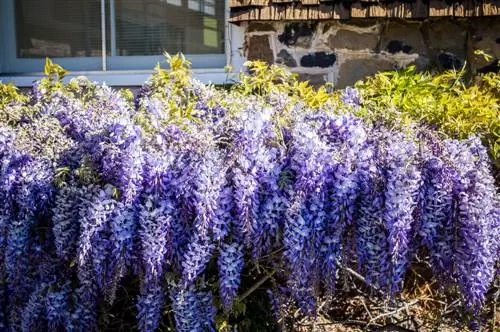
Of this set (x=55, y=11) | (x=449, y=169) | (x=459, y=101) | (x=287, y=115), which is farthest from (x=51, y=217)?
(x=55, y=11)

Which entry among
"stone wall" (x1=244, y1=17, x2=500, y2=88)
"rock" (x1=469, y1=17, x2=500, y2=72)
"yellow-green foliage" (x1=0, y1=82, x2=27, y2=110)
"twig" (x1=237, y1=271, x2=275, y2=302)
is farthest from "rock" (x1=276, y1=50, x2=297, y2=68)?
"twig" (x1=237, y1=271, x2=275, y2=302)

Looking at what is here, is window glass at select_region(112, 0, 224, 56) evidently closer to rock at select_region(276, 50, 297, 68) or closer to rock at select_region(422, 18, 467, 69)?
rock at select_region(276, 50, 297, 68)

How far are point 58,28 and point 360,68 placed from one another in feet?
8.92

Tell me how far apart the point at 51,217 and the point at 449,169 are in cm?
150

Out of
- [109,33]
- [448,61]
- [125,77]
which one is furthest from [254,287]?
[109,33]

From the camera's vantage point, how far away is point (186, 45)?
5031mm

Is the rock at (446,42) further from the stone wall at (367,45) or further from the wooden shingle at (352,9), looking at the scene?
the wooden shingle at (352,9)

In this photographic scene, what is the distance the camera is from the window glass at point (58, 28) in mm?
5242

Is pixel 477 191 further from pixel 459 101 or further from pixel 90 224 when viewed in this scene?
pixel 90 224

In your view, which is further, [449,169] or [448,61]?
[448,61]

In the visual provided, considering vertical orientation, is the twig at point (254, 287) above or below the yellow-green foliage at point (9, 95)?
below

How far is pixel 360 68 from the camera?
4.25 meters

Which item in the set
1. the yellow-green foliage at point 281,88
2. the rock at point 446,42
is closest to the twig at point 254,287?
the yellow-green foliage at point 281,88

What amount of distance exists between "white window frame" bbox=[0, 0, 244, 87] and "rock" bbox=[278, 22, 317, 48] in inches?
13.1
